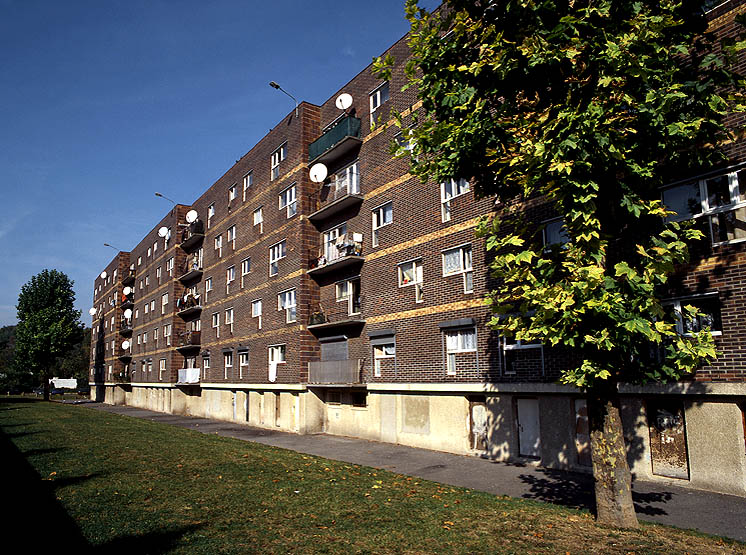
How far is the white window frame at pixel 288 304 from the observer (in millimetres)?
27608

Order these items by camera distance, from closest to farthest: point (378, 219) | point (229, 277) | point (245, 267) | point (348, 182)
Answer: point (378, 219)
point (348, 182)
point (245, 267)
point (229, 277)

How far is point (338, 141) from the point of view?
24984mm

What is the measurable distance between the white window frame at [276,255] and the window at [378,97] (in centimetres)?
890

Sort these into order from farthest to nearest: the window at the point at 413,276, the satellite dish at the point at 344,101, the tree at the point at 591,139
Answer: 1. the satellite dish at the point at 344,101
2. the window at the point at 413,276
3. the tree at the point at 591,139

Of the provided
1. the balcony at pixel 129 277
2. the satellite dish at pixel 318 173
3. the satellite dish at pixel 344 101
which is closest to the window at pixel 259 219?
the satellite dish at pixel 318 173

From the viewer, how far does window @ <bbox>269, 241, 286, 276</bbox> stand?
97.1ft

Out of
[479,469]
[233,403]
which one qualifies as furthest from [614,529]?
[233,403]

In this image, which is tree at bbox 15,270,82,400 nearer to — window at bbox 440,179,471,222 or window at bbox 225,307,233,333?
window at bbox 225,307,233,333

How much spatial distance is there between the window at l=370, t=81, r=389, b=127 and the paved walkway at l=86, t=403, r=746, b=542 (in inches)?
554

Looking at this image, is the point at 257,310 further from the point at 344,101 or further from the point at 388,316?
the point at 344,101

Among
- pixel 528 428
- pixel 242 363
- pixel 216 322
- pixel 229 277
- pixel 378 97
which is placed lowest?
pixel 528 428

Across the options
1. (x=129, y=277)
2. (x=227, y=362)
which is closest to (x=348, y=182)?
(x=227, y=362)

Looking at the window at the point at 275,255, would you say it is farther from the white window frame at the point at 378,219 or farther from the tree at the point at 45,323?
the tree at the point at 45,323

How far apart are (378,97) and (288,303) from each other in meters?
11.5
